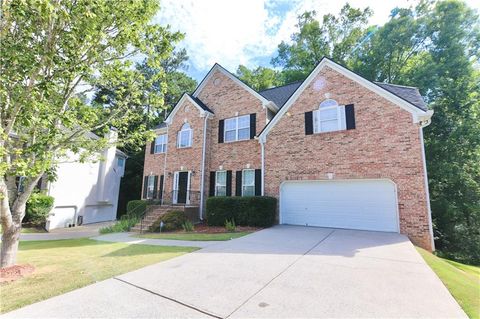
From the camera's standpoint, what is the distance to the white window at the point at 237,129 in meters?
15.0

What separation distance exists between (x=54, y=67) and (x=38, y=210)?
14.8 m

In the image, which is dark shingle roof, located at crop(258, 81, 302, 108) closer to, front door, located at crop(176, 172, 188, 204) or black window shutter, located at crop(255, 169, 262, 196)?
black window shutter, located at crop(255, 169, 262, 196)

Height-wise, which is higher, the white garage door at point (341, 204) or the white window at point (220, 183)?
the white window at point (220, 183)

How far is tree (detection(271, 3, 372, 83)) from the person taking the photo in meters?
23.4

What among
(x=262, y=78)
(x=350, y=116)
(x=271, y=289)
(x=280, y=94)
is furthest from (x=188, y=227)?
(x=262, y=78)

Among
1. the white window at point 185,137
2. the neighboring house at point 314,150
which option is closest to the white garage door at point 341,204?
the neighboring house at point 314,150

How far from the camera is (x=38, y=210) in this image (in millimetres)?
16094

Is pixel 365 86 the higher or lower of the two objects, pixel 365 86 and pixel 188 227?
the higher

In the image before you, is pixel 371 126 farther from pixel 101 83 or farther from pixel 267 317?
pixel 101 83

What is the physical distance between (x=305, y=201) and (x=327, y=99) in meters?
5.22

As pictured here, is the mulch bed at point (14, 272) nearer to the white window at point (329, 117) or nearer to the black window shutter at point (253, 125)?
the black window shutter at point (253, 125)

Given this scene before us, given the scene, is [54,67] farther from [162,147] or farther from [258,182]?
[162,147]

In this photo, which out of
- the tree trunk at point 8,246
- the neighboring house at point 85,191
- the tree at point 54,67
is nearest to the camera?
the tree at point 54,67

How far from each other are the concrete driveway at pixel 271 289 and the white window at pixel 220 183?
26.8 feet
